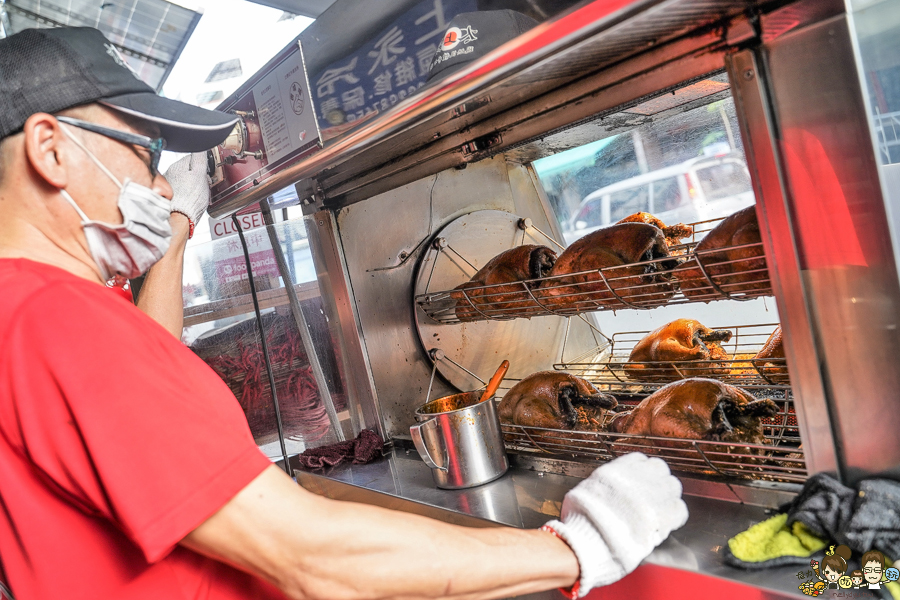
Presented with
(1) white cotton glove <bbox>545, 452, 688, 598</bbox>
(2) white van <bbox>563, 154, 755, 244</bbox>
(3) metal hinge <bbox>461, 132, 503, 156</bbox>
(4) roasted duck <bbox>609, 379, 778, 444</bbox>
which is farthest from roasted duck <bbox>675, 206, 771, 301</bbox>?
(2) white van <bbox>563, 154, 755, 244</bbox>

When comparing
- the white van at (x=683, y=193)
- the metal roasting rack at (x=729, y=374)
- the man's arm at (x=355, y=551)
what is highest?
the white van at (x=683, y=193)

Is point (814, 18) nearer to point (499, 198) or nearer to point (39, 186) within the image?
point (39, 186)

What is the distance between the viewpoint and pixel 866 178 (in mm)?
928

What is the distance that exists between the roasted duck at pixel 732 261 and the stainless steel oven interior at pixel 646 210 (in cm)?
1

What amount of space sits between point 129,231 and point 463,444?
1.01 metres

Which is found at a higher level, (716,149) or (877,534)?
(716,149)

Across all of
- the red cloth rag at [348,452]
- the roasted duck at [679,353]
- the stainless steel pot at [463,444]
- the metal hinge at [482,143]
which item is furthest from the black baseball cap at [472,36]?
the red cloth rag at [348,452]

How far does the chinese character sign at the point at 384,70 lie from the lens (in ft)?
4.59

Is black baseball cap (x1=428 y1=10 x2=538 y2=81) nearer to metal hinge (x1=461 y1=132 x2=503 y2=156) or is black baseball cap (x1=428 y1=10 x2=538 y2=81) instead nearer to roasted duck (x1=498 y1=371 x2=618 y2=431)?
metal hinge (x1=461 y1=132 x2=503 y2=156)

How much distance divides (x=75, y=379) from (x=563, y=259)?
4.56 feet

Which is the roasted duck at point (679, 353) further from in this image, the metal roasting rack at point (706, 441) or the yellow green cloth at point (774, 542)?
the yellow green cloth at point (774, 542)

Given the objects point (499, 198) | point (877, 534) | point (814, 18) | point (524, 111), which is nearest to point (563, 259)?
point (524, 111)

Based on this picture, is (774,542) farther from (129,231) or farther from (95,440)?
(129,231)

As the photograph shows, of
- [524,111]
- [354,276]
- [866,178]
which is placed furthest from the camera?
[354,276]
